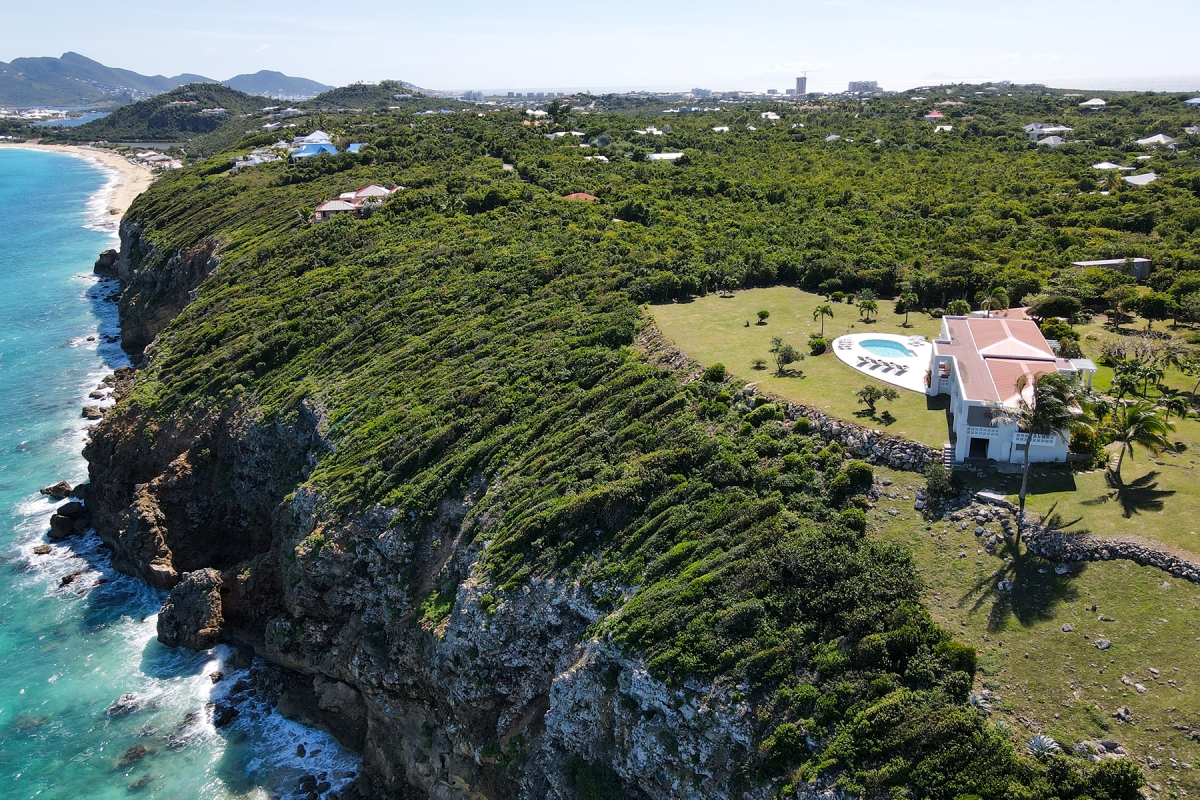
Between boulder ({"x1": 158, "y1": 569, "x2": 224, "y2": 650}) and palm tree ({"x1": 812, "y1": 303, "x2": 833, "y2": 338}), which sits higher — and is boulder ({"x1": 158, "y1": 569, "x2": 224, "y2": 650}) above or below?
below

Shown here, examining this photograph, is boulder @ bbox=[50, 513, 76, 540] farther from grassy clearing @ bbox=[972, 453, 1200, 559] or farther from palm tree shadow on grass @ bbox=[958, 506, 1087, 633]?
grassy clearing @ bbox=[972, 453, 1200, 559]

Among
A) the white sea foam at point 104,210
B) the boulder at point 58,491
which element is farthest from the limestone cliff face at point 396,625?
the white sea foam at point 104,210

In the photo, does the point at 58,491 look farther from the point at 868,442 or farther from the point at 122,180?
the point at 122,180

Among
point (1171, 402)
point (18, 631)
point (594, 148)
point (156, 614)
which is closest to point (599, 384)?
point (1171, 402)

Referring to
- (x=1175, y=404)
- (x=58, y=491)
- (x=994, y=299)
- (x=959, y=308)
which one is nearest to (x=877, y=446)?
(x=1175, y=404)

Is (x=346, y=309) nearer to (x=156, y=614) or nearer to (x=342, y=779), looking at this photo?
(x=156, y=614)

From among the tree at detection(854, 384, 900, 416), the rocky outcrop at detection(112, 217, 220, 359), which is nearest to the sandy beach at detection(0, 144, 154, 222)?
the rocky outcrop at detection(112, 217, 220, 359)
